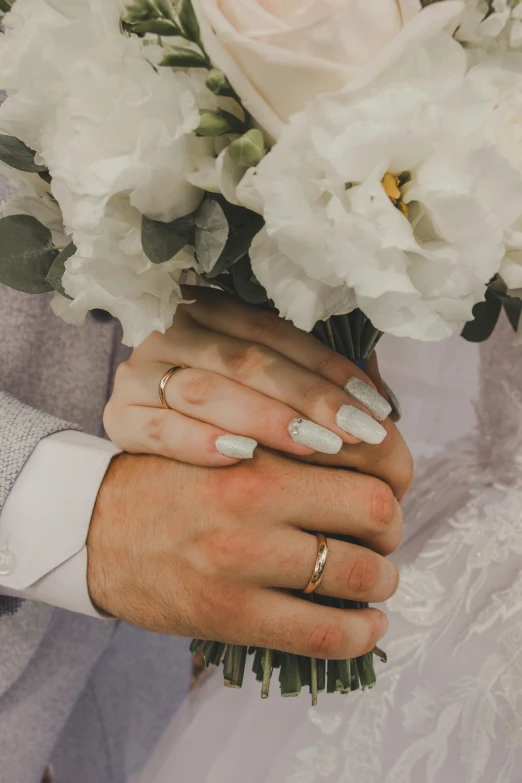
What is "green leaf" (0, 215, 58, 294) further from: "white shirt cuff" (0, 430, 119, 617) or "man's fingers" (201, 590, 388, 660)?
"man's fingers" (201, 590, 388, 660)

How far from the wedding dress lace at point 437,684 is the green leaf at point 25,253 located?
1.78ft

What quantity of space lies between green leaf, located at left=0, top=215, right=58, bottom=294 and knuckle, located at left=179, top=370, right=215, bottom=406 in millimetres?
141

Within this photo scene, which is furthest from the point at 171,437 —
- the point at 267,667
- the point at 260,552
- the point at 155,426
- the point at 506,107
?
the point at 506,107

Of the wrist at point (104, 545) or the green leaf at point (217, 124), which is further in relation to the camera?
the wrist at point (104, 545)

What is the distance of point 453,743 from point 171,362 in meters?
0.49

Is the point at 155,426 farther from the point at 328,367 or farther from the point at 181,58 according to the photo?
the point at 181,58

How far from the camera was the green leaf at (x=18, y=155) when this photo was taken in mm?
447

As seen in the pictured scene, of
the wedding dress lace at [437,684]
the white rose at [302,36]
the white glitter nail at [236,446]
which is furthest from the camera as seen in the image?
the wedding dress lace at [437,684]

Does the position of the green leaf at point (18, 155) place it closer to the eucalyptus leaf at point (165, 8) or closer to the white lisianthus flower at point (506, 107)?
the eucalyptus leaf at point (165, 8)

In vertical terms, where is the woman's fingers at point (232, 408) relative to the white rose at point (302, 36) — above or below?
below

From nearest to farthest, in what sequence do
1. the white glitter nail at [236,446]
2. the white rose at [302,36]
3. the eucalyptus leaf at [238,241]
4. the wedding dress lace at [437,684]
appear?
the white rose at [302,36], the eucalyptus leaf at [238,241], the white glitter nail at [236,446], the wedding dress lace at [437,684]

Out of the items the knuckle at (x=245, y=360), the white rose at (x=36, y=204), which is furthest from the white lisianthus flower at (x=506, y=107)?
the white rose at (x=36, y=204)

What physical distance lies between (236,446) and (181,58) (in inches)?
11.5

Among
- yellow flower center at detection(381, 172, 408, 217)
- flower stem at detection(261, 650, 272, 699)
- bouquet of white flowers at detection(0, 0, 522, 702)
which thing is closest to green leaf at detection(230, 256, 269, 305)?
bouquet of white flowers at detection(0, 0, 522, 702)
